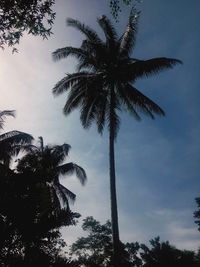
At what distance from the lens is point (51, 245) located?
13.9 m

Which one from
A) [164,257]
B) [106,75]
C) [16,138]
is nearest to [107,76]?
[106,75]

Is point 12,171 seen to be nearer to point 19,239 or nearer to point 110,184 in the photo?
point 19,239

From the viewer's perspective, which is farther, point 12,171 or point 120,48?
point 120,48

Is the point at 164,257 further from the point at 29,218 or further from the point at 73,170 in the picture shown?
the point at 73,170

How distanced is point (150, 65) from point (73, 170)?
13.0 meters

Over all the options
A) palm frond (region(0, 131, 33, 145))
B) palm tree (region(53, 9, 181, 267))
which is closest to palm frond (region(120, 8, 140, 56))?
palm tree (region(53, 9, 181, 267))

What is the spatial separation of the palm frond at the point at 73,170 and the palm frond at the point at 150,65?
11.7 meters

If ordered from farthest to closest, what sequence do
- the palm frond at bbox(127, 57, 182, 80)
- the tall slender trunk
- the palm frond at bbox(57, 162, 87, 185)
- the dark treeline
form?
the palm frond at bbox(57, 162, 87, 185), the palm frond at bbox(127, 57, 182, 80), the tall slender trunk, the dark treeline

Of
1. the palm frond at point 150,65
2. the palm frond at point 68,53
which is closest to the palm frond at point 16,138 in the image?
the palm frond at point 68,53

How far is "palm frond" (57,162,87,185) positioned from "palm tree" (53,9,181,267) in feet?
25.4

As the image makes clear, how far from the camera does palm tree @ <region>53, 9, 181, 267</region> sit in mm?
23781

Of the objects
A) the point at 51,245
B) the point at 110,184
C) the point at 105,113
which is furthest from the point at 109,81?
the point at 51,245

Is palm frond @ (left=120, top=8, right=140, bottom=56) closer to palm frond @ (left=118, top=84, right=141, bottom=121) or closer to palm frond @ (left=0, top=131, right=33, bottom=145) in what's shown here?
palm frond @ (left=118, top=84, right=141, bottom=121)

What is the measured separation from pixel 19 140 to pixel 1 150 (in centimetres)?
185
